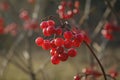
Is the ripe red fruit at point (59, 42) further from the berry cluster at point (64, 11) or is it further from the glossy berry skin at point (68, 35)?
the berry cluster at point (64, 11)

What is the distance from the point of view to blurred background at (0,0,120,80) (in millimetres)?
4234

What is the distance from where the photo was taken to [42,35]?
482cm

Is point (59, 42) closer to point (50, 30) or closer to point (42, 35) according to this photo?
point (50, 30)

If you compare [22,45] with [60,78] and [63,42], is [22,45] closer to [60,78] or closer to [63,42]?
[60,78]

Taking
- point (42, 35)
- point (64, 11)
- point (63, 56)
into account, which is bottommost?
point (63, 56)

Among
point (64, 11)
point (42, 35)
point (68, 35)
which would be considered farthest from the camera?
point (42, 35)

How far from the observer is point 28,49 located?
5043 millimetres

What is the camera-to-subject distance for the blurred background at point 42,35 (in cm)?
423

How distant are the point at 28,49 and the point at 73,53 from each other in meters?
2.97

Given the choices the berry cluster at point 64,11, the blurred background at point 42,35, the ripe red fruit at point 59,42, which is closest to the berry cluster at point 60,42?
the ripe red fruit at point 59,42

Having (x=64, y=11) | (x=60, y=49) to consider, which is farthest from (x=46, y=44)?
(x=64, y=11)

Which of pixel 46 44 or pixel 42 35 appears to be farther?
pixel 42 35

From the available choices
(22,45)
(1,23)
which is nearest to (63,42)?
(1,23)

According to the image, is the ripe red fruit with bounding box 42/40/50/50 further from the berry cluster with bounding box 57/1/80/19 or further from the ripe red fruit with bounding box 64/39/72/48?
the berry cluster with bounding box 57/1/80/19
